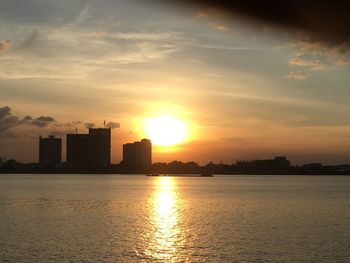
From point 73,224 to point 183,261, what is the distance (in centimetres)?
1510

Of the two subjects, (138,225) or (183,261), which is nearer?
(183,261)

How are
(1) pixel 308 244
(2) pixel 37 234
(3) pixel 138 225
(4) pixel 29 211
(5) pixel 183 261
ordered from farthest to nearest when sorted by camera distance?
(4) pixel 29 211
(3) pixel 138 225
(2) pixel 37 234
(1) pixel 308 244
(5) pixel 183 261

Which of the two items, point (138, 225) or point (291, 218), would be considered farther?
point (291, 218)

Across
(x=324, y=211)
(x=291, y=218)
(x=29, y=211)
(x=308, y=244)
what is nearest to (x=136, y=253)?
(x=308, y=244)

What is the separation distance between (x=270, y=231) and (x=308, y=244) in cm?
538

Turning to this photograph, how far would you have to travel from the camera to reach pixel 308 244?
85.0 feet

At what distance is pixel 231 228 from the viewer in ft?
107

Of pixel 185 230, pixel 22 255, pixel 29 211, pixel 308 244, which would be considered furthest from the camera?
pixel 29 211

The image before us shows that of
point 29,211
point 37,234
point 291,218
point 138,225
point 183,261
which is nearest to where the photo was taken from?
point 183,261

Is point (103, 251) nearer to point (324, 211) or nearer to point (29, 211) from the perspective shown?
point (29, 211)

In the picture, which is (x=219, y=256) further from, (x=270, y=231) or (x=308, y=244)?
(x=270, y=231)

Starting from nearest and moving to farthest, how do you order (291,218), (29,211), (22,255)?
(22,255) → (291,218) → (29,211)

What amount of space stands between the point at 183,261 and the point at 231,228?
11777mm

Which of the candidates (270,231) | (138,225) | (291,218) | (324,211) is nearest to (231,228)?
(270,231)
